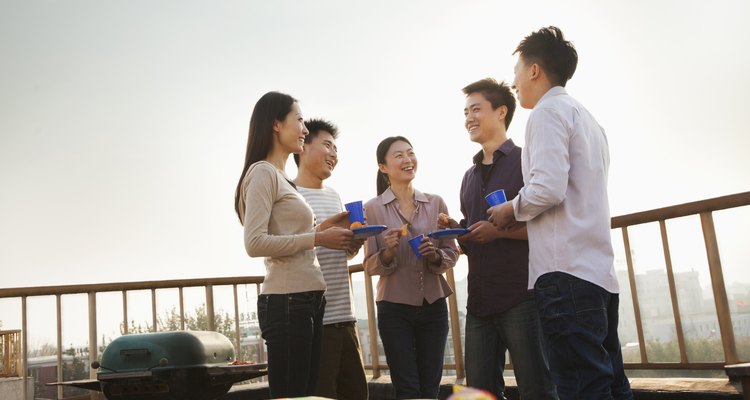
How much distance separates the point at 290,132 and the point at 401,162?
0.78 m

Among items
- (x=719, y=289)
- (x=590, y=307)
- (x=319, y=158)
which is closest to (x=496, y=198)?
(x=590, y=307)

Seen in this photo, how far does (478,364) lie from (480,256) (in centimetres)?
42

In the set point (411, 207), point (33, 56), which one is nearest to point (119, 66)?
point (33, 56)

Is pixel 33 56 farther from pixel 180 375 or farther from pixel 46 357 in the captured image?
pixel 180 375

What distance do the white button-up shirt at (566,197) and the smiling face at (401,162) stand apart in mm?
1121

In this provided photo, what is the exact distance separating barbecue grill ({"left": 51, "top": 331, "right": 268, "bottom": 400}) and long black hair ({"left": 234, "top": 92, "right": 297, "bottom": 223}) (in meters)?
0.81

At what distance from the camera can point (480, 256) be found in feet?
8.18

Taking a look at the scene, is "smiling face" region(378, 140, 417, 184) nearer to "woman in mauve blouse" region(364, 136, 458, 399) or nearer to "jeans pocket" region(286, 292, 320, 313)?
"woman in mauve blouse" region(364, 136, 458, 399)

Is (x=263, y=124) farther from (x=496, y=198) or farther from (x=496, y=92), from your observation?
(x=496, y=92)

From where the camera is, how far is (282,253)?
6.99 feet

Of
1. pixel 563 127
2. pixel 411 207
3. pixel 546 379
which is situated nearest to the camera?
pixel 563 127

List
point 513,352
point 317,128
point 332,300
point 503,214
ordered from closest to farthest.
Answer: point 503,214, point 513,352, point 332,300, point 317,128

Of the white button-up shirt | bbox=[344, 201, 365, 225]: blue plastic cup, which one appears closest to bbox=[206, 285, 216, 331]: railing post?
bbox=[344, 201, 365, 225]: blue plastic cup

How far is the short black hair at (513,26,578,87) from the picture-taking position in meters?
2.04
